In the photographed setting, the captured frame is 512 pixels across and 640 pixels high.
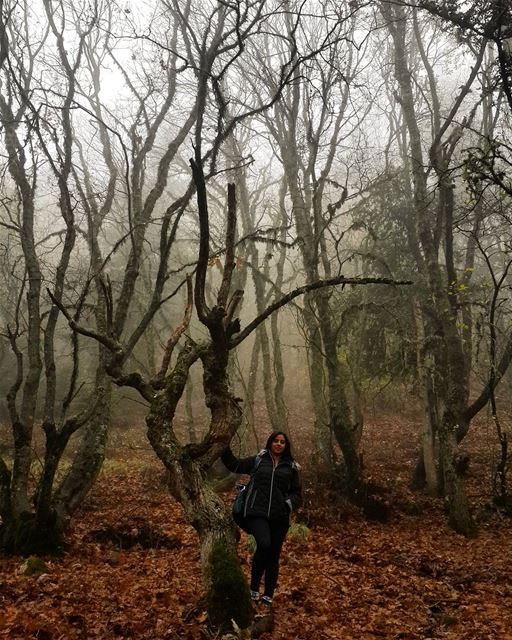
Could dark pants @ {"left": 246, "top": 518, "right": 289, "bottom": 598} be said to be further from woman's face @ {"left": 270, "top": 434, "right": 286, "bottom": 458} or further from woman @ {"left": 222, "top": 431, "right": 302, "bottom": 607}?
woman's face @ {"left": 270, "top": 434, "right": 286, "bottom": 458}

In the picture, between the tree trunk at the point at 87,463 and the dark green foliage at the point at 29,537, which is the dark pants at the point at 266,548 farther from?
the tree trunk at the point at 87,463

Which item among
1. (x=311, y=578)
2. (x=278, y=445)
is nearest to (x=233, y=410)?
(x=278, y=445)

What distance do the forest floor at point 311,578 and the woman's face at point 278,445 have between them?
1709 mm

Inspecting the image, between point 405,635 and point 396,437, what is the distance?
12342 millimetres

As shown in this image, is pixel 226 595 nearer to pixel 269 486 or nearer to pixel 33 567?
pixel 269 486

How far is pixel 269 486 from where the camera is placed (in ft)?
17.1

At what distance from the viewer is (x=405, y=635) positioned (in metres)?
5.01

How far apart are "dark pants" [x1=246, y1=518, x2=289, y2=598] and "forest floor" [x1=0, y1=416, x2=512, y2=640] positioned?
44 centimetres

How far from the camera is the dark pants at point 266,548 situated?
500 cm

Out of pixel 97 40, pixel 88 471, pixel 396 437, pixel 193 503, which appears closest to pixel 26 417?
pixel 88 471

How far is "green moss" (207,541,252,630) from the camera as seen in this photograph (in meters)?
4.19

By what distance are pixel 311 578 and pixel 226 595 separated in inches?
117

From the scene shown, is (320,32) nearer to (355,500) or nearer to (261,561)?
(355,500)

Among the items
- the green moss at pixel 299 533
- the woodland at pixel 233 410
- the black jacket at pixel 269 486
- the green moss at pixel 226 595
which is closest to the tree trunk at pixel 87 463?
the woodland at pixel 233 410
